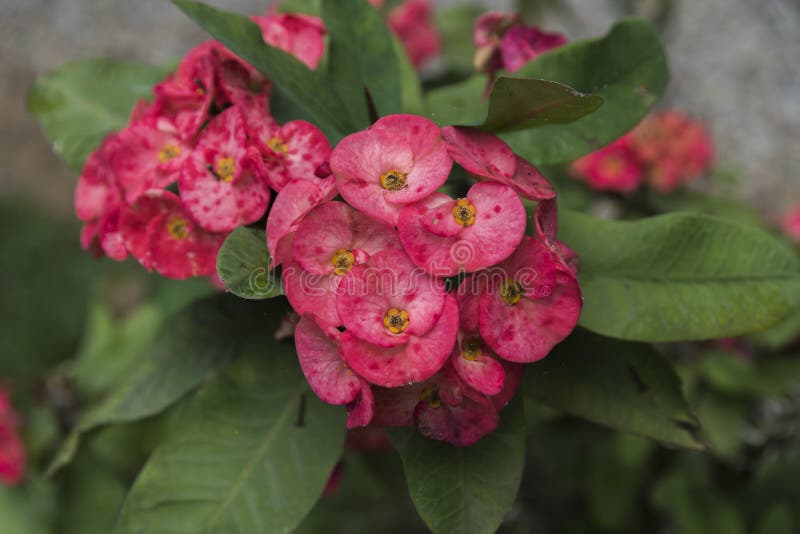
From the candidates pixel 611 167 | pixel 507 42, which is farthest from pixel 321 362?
pixel 611 167

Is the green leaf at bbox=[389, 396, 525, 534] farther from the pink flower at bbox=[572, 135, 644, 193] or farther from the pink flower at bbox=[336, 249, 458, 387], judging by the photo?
the pink flower at bbox=[572, 135, 644, 193]

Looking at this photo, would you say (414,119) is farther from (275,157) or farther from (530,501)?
(530,501)

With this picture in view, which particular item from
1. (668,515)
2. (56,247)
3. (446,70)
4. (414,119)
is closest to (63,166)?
(56,247)

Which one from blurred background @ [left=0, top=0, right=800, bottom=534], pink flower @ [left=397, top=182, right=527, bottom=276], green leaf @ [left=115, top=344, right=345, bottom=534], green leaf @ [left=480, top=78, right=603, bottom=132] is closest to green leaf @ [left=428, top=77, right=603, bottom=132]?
green leaf @ [left=480, top=78, right=603, bottom=132]

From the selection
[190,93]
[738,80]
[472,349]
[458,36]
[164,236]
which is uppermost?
[190,93]

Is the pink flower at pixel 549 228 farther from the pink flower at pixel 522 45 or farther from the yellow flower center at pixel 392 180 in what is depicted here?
the pink flower at pixel 522 45

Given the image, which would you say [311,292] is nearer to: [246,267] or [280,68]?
[246,267]

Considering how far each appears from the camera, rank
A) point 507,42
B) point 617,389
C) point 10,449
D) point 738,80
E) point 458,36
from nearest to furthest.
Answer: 1. point 617,389
2. point 507,42
3. point 10,449
4. point 458,36
5. point 738,80
